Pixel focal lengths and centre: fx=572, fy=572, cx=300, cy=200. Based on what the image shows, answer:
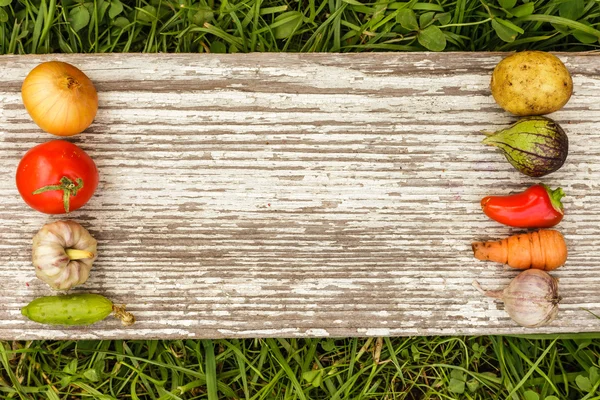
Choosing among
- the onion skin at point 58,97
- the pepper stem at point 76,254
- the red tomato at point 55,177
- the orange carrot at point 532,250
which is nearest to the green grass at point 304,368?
the orange carrot at point 532,250

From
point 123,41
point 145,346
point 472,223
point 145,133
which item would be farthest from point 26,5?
point 472,223

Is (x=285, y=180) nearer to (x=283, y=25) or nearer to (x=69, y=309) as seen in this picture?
(x=283, y=25)

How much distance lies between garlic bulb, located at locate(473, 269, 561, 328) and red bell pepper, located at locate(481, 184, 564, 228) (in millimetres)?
212

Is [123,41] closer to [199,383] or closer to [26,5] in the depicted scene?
[26,5]

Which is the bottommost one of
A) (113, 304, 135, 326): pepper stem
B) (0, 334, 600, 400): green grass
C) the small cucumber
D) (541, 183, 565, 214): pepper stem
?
(0, 334, 600, 400): green grass

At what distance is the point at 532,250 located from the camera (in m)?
2.35

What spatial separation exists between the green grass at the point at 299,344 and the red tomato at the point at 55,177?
0.67m

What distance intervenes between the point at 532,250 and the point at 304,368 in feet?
3.85

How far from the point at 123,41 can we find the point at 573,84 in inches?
81.4

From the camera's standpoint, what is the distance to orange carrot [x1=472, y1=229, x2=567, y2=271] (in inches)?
92.7

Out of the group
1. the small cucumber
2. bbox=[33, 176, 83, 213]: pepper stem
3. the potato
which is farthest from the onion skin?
the potato

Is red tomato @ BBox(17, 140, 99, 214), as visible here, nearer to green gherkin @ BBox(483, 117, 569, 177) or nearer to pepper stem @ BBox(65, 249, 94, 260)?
pepper stem @ BBox(65, 249, 94, 260)

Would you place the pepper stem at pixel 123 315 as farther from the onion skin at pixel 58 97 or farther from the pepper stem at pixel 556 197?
the pepper stem at pixel 556 197

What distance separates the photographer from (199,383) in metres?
2.74
